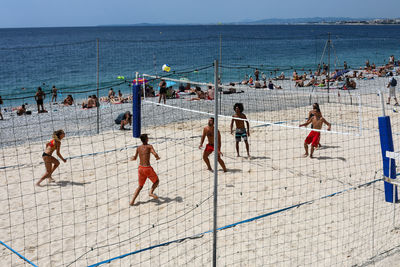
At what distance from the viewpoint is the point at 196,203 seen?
6.64 metres

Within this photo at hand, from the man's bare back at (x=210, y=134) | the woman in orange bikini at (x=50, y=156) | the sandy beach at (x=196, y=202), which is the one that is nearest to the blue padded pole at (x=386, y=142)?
the sandy beach at (x=196, y=202)

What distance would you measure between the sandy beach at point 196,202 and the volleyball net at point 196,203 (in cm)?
2

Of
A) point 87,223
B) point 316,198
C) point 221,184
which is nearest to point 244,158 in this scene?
point 221,184

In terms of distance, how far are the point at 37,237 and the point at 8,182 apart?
7.95 feet

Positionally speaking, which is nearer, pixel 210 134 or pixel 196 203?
pixel 196 203

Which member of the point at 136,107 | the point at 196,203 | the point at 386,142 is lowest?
the point at 196,203

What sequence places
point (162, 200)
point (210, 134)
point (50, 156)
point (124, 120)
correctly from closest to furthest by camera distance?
point (162, 200) < point (50, 156) < point (210, 134) < point (124, 120)

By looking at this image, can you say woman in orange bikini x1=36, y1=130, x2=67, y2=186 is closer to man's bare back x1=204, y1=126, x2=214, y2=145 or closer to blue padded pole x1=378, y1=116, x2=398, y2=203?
man's bare back x1=204, y1=126, x2=214, y2=145

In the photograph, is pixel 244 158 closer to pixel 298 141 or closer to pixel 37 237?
pixel 298 141

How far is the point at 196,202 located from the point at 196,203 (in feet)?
0.12

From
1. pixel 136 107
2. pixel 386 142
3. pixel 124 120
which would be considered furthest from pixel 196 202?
pixel 124 120

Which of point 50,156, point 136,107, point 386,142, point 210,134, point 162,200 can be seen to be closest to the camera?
point 386,142

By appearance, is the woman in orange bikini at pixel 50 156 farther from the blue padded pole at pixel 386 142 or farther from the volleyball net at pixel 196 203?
the blue padded pole at pixel 386 142

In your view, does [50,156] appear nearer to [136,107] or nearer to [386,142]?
[136,107]
